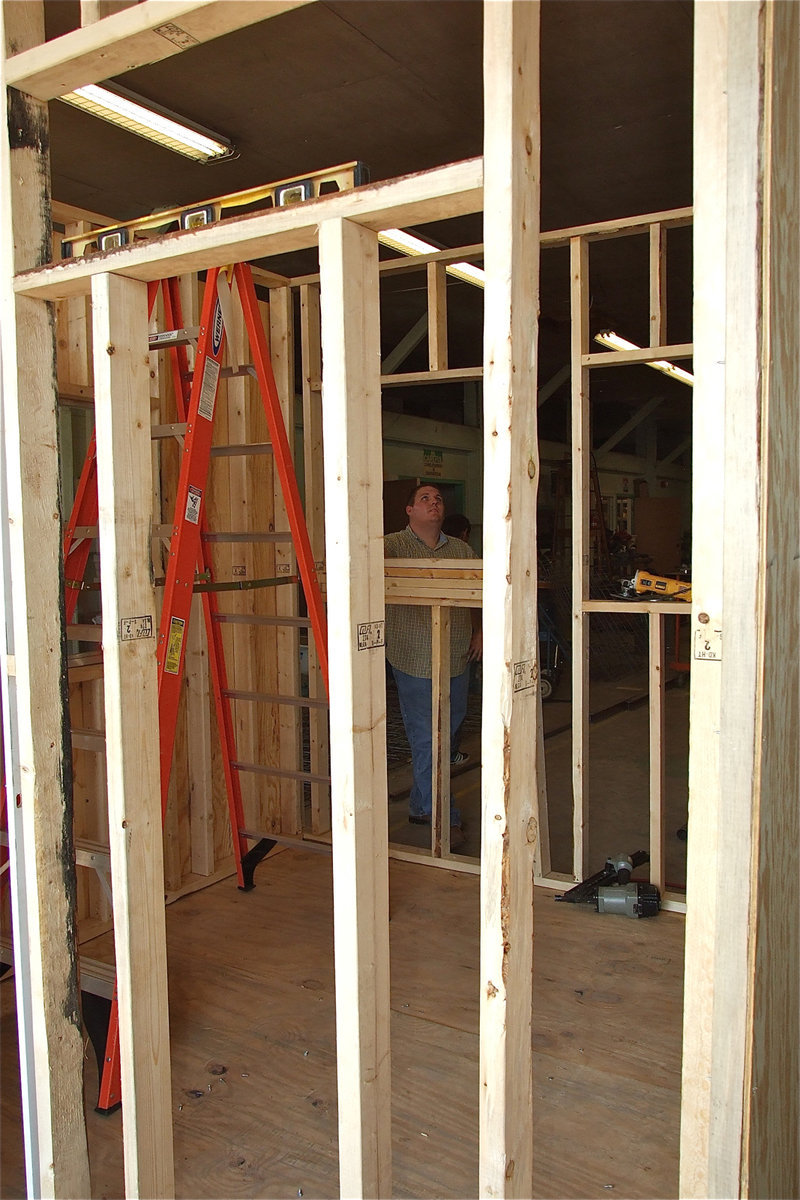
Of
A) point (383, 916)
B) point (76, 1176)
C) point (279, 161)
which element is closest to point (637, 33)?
point (279, 161)

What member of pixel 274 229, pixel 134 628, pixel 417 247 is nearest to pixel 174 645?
pixel 134 628

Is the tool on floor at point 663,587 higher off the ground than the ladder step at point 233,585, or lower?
lower

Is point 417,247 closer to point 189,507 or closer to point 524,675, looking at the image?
point 189,507

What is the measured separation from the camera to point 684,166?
16.7 feet

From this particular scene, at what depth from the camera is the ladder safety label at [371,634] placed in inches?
57.4

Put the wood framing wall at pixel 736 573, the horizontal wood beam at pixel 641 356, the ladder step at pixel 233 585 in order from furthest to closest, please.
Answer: the horizontal wood beam at pixel 641 356 → the ladder step at pixel 233 585 → the wood framing wall at pixel 736 573

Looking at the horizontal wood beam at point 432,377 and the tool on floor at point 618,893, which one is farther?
the horizontal wood beam at point 432,377

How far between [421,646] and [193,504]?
2.08 meters

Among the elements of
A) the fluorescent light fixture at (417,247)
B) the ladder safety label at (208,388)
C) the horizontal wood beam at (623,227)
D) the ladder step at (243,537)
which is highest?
the fluorescent light fixture at (417,247)

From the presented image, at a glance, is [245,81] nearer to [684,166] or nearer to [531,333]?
[684,166]

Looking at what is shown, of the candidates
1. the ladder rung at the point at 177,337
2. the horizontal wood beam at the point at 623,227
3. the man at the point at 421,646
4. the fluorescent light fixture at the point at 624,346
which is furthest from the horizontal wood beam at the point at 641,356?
the fluorescent light fixture at the point at 624,346

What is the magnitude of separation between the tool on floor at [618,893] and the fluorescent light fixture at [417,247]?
11.6 ft

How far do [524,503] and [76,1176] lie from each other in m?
1.70

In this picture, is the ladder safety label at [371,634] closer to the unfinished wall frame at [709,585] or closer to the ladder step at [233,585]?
the unfinished wall frame at [709,585]
